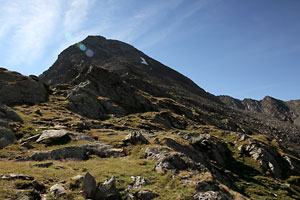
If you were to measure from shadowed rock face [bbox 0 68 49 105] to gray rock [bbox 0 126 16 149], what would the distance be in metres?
28.9

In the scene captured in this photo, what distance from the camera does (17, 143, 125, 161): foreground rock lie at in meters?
24.3

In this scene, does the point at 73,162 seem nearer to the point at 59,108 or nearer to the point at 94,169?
the point at 94,169

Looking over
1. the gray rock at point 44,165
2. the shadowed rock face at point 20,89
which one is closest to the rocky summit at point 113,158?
the gray rock at point 44,165

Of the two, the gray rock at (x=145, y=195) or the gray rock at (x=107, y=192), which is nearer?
the gray rock at (x=107, y=192)

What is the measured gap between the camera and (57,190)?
48.3 feet

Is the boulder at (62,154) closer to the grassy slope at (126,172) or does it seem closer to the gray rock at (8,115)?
the grassy slope at (126,172)

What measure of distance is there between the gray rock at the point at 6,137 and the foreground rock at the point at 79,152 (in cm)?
704

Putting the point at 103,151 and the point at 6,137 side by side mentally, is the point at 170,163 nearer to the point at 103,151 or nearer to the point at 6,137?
the point at 103,151

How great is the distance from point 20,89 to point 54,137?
129 feet

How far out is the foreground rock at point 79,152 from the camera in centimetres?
2433

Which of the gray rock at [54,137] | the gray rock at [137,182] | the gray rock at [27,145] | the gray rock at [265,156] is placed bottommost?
the gray rock at [265,156]

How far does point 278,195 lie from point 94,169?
28667 mm

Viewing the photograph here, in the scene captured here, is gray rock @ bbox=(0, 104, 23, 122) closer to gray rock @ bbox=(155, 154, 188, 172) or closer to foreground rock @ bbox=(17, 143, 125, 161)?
foreground rock @ bbox=(17, 143, 125, 161)

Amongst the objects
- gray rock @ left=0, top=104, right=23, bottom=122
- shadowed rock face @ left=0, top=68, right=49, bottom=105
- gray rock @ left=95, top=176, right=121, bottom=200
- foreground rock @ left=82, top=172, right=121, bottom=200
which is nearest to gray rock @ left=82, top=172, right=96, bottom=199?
foreground rock @ left=82, top=172, right=121, bottom=200
